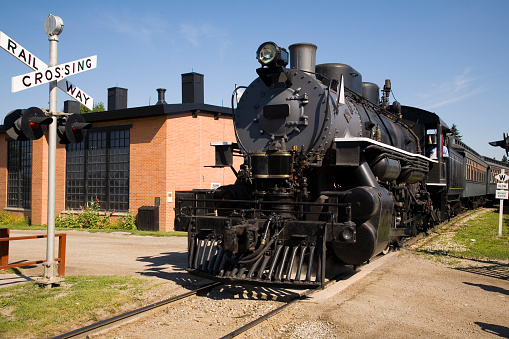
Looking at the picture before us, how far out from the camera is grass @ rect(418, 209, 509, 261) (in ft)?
33.7

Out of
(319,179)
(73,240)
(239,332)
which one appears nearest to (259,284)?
(239,332)

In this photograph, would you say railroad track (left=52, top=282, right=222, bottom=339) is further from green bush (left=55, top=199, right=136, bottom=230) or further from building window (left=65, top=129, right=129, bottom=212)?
building window (left=65, top=129, right=129, bottom=212)

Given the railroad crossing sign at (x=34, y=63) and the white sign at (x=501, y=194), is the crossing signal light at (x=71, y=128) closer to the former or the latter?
the railroad crossing sign at (x=34, y=63)

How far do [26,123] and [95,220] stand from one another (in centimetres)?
1273

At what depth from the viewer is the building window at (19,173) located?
22031mm

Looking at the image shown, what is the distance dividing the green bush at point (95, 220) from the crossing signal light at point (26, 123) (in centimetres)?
1111

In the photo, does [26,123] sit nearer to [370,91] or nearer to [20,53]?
[20,53]

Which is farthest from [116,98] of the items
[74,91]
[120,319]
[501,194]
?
[120,319]

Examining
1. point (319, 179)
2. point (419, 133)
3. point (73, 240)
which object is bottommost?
point (73, 240)

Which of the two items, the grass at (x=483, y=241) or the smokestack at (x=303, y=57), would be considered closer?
the smokestack at (x=303, y=57)

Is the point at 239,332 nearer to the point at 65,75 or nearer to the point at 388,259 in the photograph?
the point at 65,75

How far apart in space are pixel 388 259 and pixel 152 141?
1065cm

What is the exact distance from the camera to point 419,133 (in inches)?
493

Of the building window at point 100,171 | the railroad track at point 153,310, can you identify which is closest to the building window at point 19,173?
the building window at point 100,171
